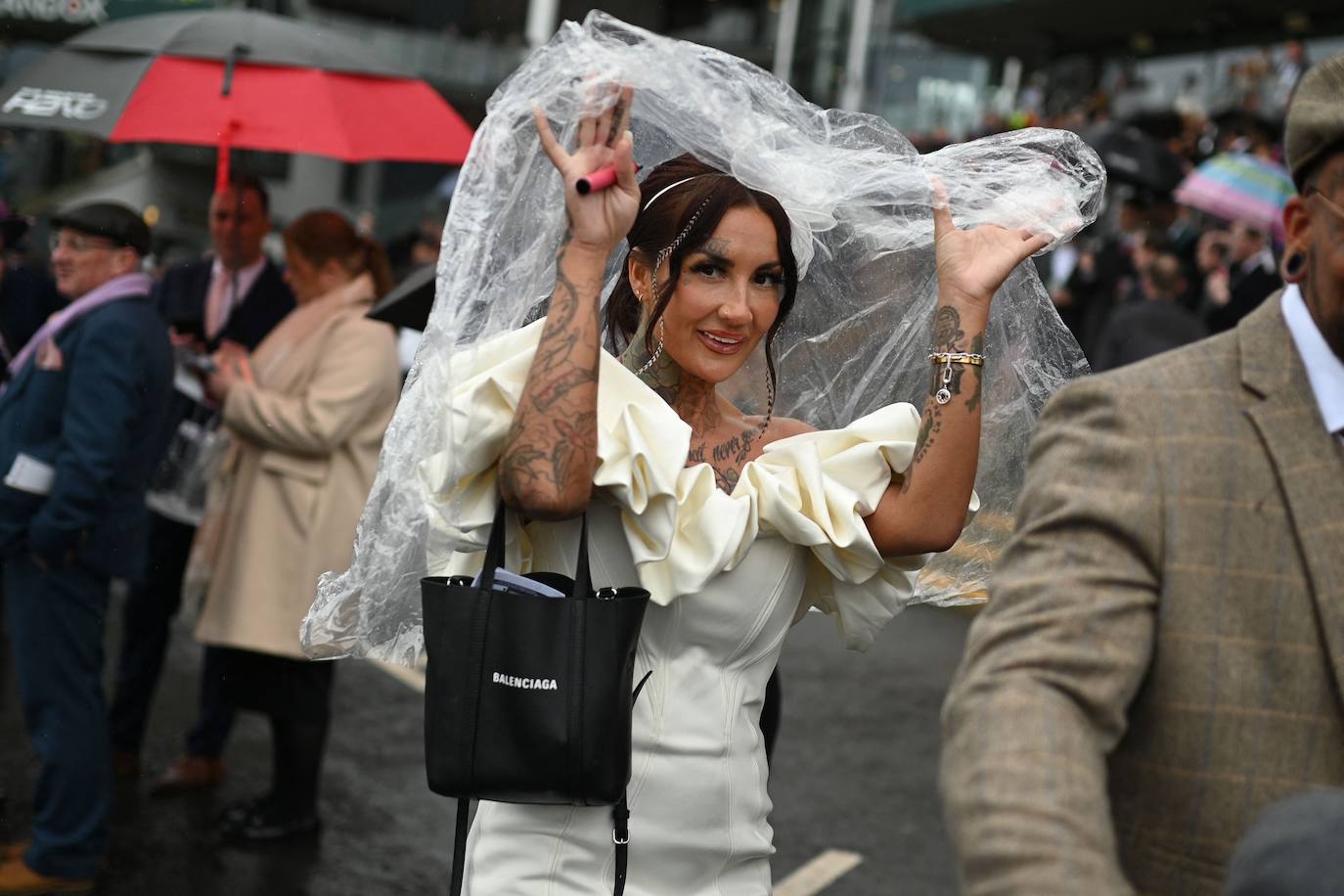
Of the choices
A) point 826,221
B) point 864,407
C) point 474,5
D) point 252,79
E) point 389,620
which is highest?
point 474,5

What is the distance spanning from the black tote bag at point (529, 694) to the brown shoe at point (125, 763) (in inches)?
170

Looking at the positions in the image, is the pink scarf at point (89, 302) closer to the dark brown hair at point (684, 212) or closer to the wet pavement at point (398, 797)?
the wet pavement at point (398, 797)

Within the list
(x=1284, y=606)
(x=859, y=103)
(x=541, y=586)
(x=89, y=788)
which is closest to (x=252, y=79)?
(x=89, y=788)

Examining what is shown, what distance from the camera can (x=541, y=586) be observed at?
8.68 ft

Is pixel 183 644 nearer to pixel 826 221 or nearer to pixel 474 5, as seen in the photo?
pixel 826 221

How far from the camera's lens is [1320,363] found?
185 centimetres

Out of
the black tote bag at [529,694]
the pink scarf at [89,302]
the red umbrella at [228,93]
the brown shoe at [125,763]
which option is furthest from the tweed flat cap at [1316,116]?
the brown shoe at [125,763]

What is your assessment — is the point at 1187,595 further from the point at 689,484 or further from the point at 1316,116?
the point at 689,484

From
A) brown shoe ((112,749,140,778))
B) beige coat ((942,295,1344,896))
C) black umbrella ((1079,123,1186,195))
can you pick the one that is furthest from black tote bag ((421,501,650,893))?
black umbrella ((1079,123,1186,195))

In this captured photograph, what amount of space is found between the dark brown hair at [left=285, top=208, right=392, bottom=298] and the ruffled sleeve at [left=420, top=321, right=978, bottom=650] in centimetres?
337

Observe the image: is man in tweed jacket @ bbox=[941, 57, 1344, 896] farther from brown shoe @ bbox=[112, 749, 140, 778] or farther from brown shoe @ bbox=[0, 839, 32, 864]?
brown shoe @ bbox=[112, 749, 140, 778]

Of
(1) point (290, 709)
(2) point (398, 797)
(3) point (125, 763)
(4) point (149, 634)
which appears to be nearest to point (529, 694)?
(1) point (290, 709)

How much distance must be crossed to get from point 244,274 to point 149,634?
56.6 inches

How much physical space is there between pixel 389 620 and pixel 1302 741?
5.69ft
